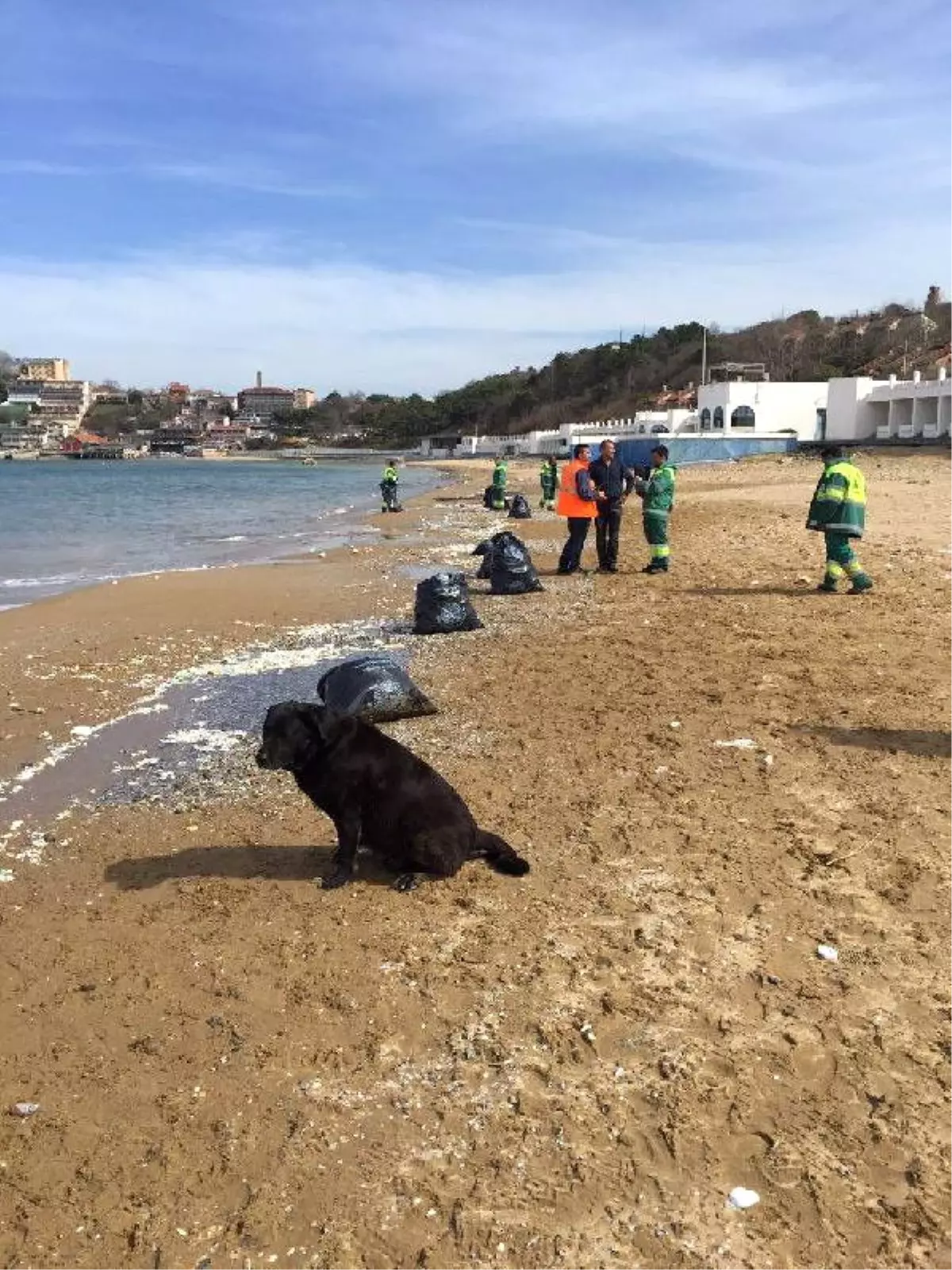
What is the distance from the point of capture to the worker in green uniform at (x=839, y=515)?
10.3m

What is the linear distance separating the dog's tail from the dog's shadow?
41cm

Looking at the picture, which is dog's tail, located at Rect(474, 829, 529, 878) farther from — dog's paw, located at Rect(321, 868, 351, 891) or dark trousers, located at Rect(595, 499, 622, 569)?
dark trousers, located at Rect(595, 499, 622, 569)

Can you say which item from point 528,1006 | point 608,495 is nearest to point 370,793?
point 528,1006

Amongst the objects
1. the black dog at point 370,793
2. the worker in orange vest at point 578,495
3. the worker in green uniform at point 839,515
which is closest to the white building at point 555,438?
the worker in orange vest at point 578,495

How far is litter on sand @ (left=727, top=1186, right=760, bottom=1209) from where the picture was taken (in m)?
2.46

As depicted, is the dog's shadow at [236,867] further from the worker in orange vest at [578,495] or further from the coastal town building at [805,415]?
the coastal town building at [805,415]

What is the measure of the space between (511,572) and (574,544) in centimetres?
159

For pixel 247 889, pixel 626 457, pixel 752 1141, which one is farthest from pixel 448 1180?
pixel 626 457

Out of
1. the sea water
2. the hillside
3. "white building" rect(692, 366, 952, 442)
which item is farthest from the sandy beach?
the hillside

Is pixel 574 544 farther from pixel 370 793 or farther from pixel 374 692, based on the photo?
pixel 370 793

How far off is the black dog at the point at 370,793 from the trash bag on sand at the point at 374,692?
234cm

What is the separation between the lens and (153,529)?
2780 cm

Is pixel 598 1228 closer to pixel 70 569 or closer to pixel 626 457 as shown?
pixel 70 569

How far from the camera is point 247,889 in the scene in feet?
14.1
